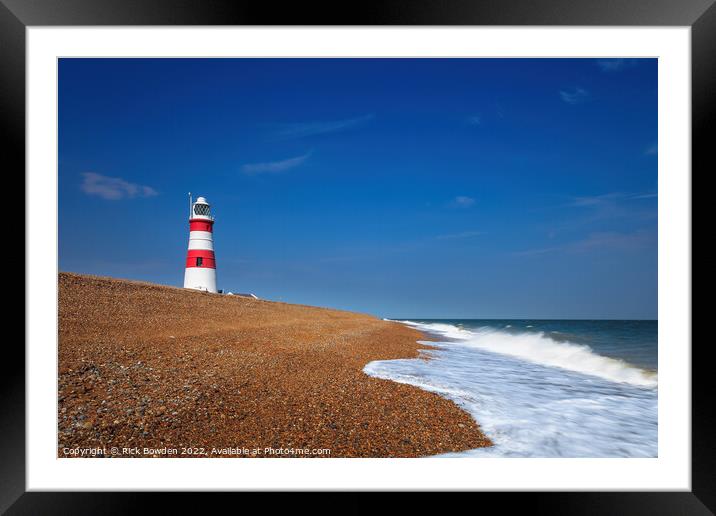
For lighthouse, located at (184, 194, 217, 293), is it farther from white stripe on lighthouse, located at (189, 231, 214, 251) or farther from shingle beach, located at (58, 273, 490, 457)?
shingle beach, located at (58, 273, 490, 457)

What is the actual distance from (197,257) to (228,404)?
31.3ft

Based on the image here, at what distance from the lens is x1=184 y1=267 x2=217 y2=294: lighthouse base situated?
10.7 meters

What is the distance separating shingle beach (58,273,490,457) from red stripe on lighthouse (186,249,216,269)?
679cm

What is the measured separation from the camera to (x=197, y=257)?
10773 millimetres

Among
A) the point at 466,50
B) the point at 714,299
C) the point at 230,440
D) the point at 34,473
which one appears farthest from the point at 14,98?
the point at 714,299

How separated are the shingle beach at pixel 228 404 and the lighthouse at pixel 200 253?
6.69 metres

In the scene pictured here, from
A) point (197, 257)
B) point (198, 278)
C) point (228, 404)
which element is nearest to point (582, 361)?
point (228, 404)

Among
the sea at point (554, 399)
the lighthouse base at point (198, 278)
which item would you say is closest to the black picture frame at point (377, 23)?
the sea at point (554, 399)

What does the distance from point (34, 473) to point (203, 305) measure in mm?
5638

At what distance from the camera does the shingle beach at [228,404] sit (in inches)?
80.3

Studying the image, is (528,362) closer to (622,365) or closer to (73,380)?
(622,365)

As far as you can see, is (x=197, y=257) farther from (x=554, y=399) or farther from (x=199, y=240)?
(x=554, y=399)

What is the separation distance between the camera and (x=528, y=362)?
6020mm

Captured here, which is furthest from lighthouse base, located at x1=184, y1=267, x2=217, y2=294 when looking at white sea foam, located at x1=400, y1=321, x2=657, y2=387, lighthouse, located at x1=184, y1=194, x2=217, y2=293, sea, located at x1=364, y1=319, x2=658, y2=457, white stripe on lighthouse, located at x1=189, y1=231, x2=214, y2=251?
white sea foam, located at x1=400, y1=321, x2=657, y2=387
